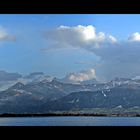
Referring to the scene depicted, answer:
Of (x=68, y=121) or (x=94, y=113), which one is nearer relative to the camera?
(x=68, y=121)

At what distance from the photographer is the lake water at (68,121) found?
2539mm

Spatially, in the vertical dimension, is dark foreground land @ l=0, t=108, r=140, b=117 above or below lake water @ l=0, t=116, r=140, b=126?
above

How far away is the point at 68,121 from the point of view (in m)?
2.62

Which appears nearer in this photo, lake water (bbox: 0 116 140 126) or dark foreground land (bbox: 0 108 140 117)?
lake water (bbox: 0 116 140 126)

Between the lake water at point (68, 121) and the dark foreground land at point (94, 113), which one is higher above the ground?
the dark foreground land at point (94, 113)

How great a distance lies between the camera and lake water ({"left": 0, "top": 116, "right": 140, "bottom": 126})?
2.54m

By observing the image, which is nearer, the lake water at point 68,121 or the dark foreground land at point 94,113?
the lake water at point 68,121
